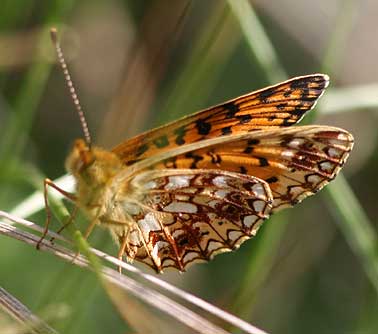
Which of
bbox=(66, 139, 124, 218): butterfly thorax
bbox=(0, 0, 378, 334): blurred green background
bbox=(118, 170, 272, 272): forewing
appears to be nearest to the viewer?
bbox=(66, 139, 124, 218): butterfly thorax

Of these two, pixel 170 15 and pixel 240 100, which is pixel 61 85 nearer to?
pixel 170 15

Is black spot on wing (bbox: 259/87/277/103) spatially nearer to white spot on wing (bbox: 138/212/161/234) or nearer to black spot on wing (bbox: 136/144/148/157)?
black spot on wing (bbox: 136/144/148/157)

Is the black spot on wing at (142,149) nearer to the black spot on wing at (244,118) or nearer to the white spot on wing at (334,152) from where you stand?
the black spot on wing at (244,118)

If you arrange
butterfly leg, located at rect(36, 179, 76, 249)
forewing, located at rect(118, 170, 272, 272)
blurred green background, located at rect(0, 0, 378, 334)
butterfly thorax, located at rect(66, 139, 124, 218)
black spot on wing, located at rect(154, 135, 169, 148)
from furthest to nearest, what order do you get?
blurred green background, located at rect(0, 0, 378, 334)
black spot on wing, located at rect(154, 135, 169, 148)
forewing, located at rect(118, 170, 272, 272)
butterfly thorax, located at rect(66, 139, 124, 218)
butterfly leg, located at rect(36, 179, 76, 249)

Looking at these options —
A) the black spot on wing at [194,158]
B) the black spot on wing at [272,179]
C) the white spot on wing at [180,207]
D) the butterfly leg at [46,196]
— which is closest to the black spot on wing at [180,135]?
the black spot on wing at [194,158]

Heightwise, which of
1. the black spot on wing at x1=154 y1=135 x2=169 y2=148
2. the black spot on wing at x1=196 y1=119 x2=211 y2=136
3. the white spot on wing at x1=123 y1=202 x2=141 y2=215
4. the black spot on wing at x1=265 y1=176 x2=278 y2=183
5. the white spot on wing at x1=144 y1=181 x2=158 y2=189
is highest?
the black spot on wing at x1=154 y1=135 x2=169 y2=148

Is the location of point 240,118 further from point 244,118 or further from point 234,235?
point 234,235

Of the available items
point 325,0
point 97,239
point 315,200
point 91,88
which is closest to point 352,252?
point 315,200

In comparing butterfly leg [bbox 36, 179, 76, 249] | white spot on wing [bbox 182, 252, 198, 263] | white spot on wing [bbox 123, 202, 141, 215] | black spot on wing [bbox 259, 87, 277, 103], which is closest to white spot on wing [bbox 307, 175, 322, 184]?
black spot on wing [bbox 259, 87, 277, 103]
